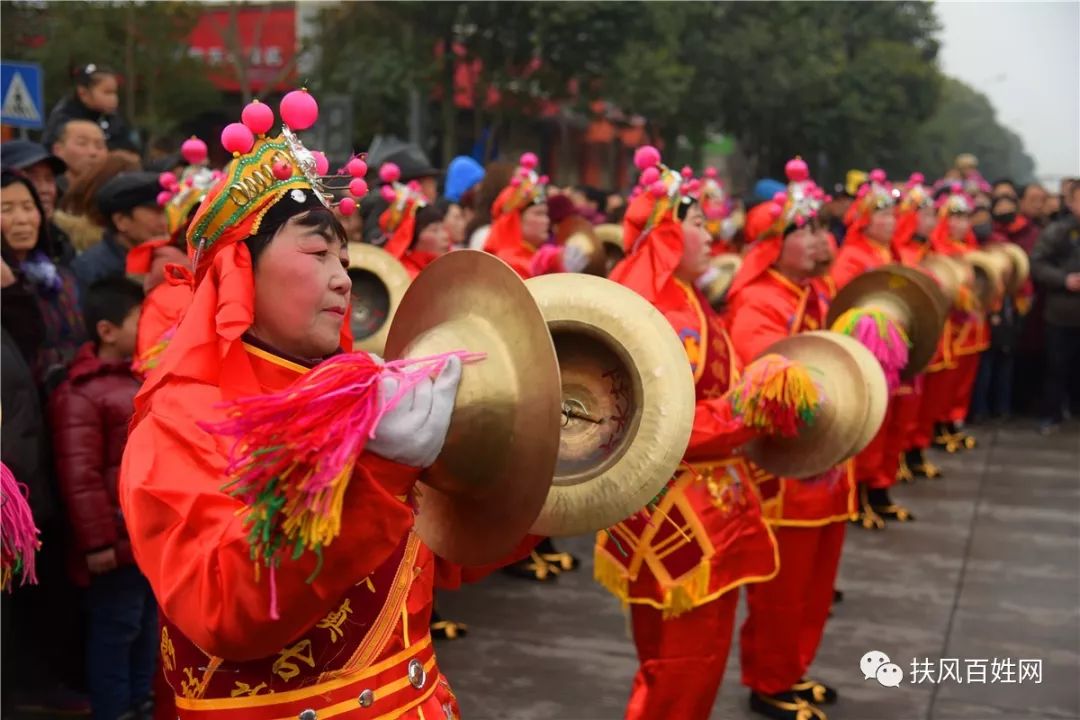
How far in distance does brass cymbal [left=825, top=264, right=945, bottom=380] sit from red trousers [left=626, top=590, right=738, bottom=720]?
2.12 metres

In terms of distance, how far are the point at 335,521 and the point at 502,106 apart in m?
14.5

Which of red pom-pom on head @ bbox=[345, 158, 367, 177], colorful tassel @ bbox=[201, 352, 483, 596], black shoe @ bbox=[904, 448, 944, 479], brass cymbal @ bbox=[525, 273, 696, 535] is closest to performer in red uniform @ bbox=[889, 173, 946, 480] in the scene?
black shoe @ bbox=[904, 448, 944, 479]

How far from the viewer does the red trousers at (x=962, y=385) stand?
10883mm

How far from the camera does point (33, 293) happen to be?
4.52m

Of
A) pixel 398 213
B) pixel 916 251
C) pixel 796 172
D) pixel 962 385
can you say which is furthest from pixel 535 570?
pixel 962 385

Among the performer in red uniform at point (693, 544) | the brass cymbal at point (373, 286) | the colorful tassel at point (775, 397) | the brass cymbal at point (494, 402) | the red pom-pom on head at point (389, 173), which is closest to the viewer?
the brass cymbal at point (494, 402)

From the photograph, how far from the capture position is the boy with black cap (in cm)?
515

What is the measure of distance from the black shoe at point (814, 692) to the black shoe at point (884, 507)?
3.66 meters

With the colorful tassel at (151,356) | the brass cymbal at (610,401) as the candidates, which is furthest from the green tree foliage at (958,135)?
the brass cymbal at (610,401)

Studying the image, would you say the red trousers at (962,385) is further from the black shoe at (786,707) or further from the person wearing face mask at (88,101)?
the person wearing face mask at (88,101)

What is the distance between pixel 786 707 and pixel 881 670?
771 millimetres

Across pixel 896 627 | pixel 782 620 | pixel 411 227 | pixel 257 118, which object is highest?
pixel 257 118

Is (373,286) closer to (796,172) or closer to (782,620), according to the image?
(796,172)

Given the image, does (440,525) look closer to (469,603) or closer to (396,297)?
(396,297)
